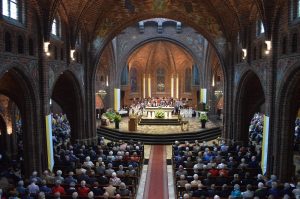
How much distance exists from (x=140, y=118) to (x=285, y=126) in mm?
20337

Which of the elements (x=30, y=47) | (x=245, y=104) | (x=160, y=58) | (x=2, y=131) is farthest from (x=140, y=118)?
(x=30, y=47)

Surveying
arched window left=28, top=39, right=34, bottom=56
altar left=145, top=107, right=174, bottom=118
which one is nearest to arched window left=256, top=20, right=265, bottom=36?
arched window left=28, top=39, right=34, bottom=56

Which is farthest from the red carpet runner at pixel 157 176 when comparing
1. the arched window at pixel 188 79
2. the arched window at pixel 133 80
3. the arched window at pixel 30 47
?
the arched window at pixel 133 80

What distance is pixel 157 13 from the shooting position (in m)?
25.6

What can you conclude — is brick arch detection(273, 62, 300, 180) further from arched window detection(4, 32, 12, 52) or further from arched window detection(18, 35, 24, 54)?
arched window detection(4, 32, 12, 52)

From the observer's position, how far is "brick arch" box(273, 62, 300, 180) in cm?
1507

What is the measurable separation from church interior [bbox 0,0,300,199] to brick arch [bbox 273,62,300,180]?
5 cm

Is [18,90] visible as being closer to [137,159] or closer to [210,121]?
[137,159]

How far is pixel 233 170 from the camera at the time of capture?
15211 mm

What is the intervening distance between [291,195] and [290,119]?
4.54m

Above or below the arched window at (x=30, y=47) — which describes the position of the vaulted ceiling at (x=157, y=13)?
above

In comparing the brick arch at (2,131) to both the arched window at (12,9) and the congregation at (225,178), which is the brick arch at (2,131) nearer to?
the arched window at (12,9)

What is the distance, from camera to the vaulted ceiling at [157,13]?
793 inches

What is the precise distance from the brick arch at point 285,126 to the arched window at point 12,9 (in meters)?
13.6
